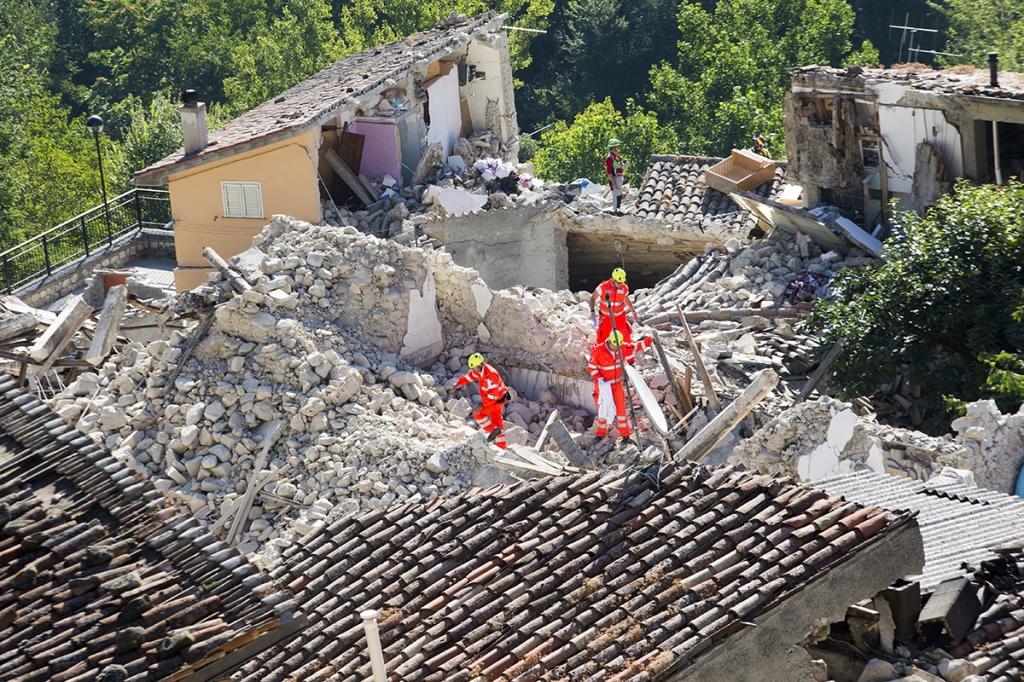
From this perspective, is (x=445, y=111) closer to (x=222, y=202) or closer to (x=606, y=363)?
(x=222, y=202)

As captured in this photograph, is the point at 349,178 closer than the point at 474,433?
No

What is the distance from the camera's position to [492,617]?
8.77m

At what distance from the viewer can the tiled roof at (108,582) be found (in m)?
6.97

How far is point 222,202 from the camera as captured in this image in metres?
24.5

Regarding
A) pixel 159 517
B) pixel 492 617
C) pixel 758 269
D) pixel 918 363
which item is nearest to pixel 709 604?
pixel 492 617

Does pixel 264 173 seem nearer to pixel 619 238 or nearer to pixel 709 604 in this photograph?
pixel 619 238

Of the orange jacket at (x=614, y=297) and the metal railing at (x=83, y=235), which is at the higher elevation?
the orange jacket at (x=614, y=297)

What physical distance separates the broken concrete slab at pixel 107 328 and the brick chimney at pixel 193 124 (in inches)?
207

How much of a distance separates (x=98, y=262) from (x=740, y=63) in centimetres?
2281

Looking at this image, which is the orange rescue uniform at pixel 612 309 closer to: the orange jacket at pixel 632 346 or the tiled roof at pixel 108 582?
the orange jacket at pixel 632 346

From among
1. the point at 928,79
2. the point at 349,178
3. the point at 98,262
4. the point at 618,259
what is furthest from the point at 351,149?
the point at 928,79

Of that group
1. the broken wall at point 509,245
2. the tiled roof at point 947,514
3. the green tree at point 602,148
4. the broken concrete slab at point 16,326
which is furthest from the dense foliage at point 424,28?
the tiled roof at point 947,514

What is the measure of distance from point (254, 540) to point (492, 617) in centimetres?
762

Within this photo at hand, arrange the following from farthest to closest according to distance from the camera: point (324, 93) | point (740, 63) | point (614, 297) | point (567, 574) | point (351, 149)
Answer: point (740, 63) < point (324, 93) < point (351, 149) < point (614, 297) < point (567, 574)
